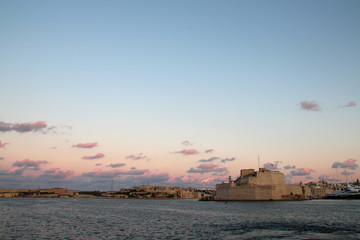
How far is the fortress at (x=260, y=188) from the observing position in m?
101

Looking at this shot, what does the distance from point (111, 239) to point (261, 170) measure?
317 ft

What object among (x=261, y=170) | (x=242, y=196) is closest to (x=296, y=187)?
(x=261, y=170)

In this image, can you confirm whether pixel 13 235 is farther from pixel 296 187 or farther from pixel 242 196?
pixel 296 187

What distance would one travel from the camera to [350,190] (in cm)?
12675

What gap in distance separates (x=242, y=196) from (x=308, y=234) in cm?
8030

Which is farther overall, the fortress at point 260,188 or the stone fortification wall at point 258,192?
the fortress at point 260,188

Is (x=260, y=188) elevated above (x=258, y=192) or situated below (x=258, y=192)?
above

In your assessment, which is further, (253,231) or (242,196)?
(242,196)

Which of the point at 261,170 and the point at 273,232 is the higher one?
the point at 261,170

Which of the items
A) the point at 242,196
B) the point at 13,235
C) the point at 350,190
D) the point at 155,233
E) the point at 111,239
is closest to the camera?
the point at 111,239

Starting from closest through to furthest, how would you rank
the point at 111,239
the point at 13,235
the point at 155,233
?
the point at 111,239 → the point at 13,235 → the point at 155,233

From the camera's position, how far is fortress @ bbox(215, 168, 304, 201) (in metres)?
101

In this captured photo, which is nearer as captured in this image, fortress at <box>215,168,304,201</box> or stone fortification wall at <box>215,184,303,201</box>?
stone fortification wall at <box>215,184,303,201</box>

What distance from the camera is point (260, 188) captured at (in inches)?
3967
